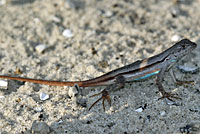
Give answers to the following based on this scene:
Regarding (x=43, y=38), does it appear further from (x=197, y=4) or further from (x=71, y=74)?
(x=197, y=4)

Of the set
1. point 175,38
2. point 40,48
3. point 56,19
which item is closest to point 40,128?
point 40,48

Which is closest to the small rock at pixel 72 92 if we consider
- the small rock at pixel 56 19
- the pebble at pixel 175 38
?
the small rock at pixel 56 19

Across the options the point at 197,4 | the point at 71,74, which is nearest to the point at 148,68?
Result: the point at 71,74

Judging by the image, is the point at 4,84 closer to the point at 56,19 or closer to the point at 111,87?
the point at 111,87

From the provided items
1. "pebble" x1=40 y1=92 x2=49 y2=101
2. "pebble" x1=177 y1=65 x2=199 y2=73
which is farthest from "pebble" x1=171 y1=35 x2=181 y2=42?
"pebble" x1=40 y1=92 x2=49 y2=101

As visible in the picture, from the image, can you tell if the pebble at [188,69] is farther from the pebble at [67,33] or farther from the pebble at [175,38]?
the pebble at [67,33]

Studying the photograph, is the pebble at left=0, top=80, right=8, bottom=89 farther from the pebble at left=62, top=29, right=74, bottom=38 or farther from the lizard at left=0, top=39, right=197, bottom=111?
the pebble at left=62, top=29, right=74, bottom=38
